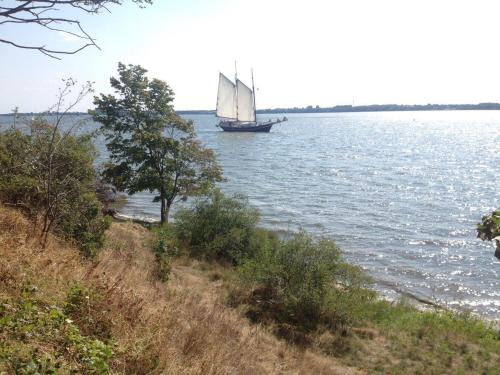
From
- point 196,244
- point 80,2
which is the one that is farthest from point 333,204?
point 80,2

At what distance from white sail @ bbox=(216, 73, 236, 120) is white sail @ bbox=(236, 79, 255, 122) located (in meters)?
1.54

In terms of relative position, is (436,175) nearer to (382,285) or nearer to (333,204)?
(333,204)

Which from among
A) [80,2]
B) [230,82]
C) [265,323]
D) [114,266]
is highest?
[230,82]

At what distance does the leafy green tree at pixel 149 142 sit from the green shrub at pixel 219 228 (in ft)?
8.45

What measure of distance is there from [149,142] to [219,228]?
19.3 feet

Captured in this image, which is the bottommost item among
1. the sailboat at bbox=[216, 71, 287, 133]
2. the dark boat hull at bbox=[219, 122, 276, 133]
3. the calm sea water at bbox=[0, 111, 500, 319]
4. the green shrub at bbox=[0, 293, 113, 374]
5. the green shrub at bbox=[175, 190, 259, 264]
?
the calm sea water at bbox=[0, 111, 500, 319]

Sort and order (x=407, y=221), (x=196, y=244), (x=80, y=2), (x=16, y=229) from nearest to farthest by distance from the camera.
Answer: (x=80, y=2) → (x=16, y=229) → (x=196, y=244) → (x=407, y=221)

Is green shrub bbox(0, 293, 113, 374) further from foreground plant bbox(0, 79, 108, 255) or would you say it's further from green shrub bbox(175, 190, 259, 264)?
green shrub bbox(175, 190, 259, 264)

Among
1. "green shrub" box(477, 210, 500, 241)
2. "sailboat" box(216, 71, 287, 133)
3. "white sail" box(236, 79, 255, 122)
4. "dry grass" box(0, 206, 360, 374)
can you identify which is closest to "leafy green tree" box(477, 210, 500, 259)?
"green shrub" box(477, 210, 500, 241)

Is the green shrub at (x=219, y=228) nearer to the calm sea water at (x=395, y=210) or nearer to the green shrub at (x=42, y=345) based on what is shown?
the calm sea water at (x=395, y=210)

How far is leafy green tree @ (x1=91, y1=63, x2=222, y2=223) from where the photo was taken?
67.9 feet

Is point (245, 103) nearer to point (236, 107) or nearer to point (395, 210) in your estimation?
point (236, 107)

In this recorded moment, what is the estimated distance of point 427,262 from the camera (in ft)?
65.7

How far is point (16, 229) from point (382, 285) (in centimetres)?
1331
